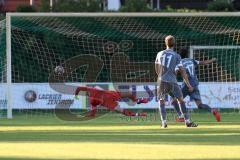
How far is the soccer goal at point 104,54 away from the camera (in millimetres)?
25828

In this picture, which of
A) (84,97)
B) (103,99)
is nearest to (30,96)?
(84,97)

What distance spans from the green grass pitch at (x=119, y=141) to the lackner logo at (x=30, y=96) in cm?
672

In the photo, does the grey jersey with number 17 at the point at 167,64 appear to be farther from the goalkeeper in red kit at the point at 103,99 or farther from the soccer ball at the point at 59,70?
the soccer ball at the point at 59,70

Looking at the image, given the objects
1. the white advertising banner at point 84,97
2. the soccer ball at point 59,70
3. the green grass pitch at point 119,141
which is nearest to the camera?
the green grass pitch at point 119,141

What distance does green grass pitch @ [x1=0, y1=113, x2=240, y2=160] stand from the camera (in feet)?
37.9

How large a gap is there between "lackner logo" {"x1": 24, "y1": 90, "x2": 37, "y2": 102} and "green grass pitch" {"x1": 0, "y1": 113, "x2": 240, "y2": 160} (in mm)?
6721

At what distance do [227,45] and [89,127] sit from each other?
1085 cm

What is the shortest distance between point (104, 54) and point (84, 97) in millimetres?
2851

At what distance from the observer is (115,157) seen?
1120cm

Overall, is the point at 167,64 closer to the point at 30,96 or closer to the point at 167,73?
the point at 167,73

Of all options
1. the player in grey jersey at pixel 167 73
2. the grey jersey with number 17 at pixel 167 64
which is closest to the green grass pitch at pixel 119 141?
the player in grey jersey at pixel 167 73

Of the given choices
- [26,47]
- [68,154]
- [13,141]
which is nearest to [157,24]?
[26,47]

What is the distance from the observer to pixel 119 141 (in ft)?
45.4

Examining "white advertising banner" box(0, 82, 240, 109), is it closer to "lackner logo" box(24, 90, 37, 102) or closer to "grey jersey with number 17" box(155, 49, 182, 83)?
"lackner logo" box(24, 90, 37, 102)
